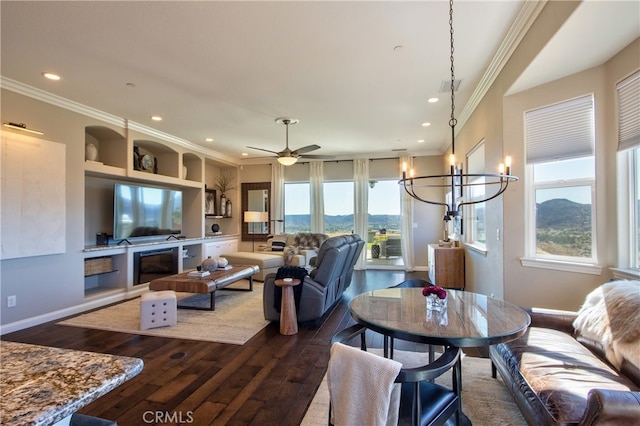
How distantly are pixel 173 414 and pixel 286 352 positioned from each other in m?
1.15

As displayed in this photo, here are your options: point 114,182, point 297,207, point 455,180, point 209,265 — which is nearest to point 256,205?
point 297,207

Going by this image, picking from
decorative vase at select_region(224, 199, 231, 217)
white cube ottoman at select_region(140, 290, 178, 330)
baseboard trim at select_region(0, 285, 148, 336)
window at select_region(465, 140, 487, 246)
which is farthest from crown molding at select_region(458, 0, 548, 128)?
decorative vase at select_region(224, 199, 231, 217)

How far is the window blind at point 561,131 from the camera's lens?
109 inches

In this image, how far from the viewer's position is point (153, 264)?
222 inches

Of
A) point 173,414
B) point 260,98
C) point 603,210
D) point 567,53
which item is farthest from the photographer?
point 260,98

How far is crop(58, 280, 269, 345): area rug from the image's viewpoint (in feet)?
11.2

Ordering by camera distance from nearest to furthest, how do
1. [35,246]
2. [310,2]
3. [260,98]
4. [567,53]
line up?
[310,2]
[567,53]
[35,246]
[260,98]

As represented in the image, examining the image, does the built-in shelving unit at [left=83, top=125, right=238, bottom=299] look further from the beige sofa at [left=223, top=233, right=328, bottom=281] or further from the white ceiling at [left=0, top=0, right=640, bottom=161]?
the beige sofa at [left=223, top=233, right=328, bottom=281]

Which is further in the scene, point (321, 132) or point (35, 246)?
point (321, 132)

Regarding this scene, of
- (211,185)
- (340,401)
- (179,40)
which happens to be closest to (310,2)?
(179,40)

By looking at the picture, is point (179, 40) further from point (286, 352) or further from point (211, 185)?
point (211, 185)

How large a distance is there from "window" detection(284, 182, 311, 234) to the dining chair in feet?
21.1

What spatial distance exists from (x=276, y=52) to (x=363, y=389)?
114 inches

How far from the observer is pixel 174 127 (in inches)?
214
